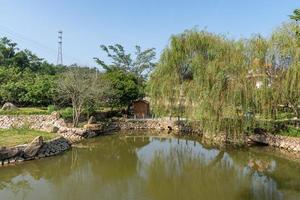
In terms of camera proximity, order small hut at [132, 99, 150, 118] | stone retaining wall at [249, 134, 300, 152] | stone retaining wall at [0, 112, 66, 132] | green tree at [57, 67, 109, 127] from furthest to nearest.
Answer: small hut at [132, 99, 150, 118]
green tree at [57, 67, 109, 127]
stone retaining wall at [0, 112, 66, 132]
stone retaining wall at [249, 134, 300, 152]

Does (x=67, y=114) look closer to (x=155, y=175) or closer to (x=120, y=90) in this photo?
(x=120, y=90)

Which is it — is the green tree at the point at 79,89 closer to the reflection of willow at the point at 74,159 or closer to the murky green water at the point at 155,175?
the murky green water at the point at 155,175

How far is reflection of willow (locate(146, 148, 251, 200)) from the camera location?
10.3 metres

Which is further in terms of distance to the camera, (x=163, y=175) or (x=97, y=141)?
(x=97, y=141)

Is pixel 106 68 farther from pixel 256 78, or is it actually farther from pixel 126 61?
pixel 256 78

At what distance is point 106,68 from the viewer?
132 ft

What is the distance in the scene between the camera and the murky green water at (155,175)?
10.3m

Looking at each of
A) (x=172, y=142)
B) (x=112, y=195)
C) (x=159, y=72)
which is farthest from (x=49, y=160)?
(x=159, y=72)

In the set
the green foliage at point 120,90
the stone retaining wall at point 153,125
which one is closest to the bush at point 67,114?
the stone retaining wall at point 153,125

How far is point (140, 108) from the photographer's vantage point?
91.6 ft

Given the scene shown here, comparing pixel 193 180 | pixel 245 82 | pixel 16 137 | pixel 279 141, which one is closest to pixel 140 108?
pixel 245 82

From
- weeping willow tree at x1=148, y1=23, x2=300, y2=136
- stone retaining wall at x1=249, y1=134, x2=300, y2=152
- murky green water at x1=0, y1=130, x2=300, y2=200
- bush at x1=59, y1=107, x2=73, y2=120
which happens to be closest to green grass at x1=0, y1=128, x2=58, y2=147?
murky green water at x1=0, y1=130, x2=300, y2=200

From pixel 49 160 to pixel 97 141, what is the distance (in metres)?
5.35

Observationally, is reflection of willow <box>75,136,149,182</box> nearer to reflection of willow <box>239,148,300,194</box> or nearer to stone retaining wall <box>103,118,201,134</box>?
stone retaining wall <box>103,118,201,134</box>
